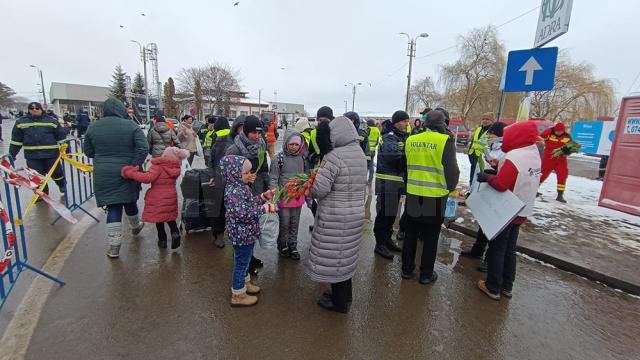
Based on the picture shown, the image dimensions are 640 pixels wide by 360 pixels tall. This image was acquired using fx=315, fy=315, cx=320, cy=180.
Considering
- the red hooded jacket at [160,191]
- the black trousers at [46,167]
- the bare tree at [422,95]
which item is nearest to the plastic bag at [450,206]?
the red hooded jacket at [160,191]

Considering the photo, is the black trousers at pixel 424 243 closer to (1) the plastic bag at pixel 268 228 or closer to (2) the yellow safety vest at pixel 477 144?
(1) the plastic bag at pixel 268 228

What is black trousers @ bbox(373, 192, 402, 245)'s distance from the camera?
4492 millimetres

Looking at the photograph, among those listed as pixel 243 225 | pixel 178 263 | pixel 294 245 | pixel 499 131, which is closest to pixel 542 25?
pixel 499 131

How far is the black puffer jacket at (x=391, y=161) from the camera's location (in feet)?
14.3

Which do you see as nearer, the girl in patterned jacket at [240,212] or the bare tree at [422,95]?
the girl in patterned jacket at [240,212]

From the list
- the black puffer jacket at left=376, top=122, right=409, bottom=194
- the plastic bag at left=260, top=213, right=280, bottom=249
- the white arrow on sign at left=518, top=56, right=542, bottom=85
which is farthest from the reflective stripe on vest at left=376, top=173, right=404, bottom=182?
the white arrow on sign at left=518, top=56, right=542, bottom=85

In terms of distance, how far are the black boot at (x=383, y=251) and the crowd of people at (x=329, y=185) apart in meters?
0.02

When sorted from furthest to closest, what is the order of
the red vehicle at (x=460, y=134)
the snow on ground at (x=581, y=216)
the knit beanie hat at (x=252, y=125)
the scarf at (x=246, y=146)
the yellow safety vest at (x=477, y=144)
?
the red vehicle at (x=460, y=134)
the yellow safety vest at (x=477, y=144)
the snow on ground at (x=581, y=216)
the scarf at (x=246, y=146)
the knit beanie hat at (x=252, y=125)

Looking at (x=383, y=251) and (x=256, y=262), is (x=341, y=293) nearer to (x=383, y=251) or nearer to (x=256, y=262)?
(x=256, y=262)

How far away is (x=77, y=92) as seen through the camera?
58.6m

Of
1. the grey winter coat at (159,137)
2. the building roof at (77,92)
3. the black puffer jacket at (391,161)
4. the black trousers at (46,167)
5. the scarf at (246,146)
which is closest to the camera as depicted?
the scarf at (246,146)

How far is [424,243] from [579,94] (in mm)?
33608

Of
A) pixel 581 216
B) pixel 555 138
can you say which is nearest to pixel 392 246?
pixel 581 216

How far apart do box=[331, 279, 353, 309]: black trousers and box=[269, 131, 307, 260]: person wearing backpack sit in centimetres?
118
